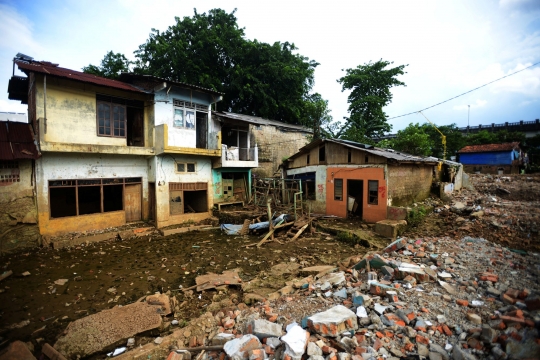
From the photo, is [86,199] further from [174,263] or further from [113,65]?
[113,65]

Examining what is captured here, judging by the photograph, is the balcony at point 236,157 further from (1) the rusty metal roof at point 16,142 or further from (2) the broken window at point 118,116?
(1) the rusty metal roof at point 16,142

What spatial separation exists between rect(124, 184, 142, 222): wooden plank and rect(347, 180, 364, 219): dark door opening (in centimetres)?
1151

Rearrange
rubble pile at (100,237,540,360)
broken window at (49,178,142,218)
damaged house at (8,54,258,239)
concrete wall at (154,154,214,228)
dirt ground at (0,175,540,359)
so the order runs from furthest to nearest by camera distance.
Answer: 1. broken window at (49,178,142,218)
2. concrete wall at (154,154,214,228)
3. damaged house at (8,54,258,239)
4. dirt ground at (0,175,540,359)
5. rubble pile at (100,237,540,360)

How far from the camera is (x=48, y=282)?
728 cm

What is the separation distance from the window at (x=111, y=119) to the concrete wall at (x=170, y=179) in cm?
220

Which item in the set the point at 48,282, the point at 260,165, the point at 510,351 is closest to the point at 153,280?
the point at 48,282

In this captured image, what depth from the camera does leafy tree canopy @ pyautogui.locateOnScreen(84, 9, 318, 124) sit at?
23.8m

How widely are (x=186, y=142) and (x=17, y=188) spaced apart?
6.95 metres

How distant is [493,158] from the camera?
25078 millimetres

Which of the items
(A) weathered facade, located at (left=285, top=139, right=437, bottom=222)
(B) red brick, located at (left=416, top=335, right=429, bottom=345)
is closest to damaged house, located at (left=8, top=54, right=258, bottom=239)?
(A) weathered facade, located at (left=285, top=139, right=437, bottom=222)

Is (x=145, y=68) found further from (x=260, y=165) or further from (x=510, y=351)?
(x=510, y=351)

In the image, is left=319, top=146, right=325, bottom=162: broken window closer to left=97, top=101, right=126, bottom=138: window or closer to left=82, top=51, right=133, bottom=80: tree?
left=97, top=101, right=126, bottom=138: window

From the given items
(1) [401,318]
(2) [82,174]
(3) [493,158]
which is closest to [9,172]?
(2) [82,174]

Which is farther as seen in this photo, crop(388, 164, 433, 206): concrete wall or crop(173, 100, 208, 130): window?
crop(173, 100, 208, 130): window
